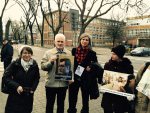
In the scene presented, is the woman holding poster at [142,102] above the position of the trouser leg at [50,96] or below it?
above

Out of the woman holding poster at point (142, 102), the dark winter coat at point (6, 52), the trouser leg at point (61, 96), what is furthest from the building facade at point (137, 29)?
the woman holding poster at point (142, 102)

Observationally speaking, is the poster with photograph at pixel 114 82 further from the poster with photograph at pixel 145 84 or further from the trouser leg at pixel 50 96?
the trouser leg at pixel 50 96

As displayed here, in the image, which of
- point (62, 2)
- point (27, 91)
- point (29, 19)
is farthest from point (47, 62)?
point (29, 19)

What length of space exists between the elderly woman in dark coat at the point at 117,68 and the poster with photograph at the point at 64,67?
2.28 ft

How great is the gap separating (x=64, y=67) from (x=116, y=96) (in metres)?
1.08

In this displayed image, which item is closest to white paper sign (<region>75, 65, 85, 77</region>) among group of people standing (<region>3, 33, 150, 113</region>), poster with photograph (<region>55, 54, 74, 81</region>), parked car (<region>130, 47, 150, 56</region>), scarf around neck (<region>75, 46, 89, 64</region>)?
group of people standing (<region>3, 33, 150, 113</region>)

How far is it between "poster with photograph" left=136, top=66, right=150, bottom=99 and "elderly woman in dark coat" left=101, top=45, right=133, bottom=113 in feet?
2.85

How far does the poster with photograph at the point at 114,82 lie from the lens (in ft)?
16.3

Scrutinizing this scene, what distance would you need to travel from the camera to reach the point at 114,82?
505 centimetres

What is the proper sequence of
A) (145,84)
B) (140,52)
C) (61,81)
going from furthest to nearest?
(140,52) → (61,81) → (145,84)

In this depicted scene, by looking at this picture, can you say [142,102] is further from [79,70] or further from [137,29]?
[137,29]

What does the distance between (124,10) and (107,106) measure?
89.7 ft

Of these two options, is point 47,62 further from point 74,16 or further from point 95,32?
point 95,32

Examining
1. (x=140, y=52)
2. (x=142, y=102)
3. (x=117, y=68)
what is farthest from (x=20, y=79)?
(x=140, y=52)
